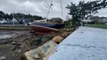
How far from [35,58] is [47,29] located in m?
7.24

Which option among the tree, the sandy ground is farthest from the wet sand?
the tree

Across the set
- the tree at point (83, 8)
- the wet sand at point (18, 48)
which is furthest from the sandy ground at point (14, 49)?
the tree at point (83, 8)

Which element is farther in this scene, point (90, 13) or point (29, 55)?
point (90, 13)

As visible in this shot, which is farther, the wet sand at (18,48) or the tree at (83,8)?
the tree at (83,8)

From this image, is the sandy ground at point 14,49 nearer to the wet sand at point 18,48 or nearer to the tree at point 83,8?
the wet sand at point 18,48

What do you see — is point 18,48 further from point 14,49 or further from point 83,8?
point 83,8

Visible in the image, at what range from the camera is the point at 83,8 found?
19.6 metres

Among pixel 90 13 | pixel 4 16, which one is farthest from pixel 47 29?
pixel 4 16

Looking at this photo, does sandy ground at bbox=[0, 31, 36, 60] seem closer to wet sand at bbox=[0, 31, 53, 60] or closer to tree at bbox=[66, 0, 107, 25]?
wet sand at bbox=[0, 31, 53, 60]

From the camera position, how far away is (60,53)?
267cm

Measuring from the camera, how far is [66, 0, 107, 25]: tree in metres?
18.3

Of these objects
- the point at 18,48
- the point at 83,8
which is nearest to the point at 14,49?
the point at 18,48

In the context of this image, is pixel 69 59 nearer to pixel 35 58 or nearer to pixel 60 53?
pixel 60 53

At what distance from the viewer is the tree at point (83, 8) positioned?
18.3 m
